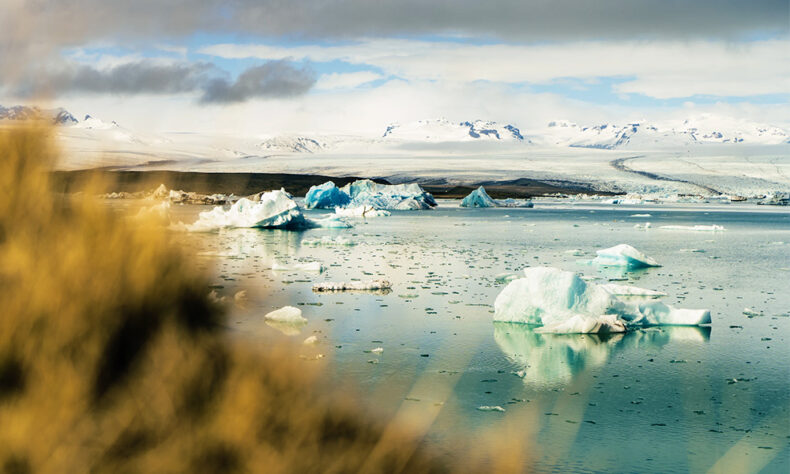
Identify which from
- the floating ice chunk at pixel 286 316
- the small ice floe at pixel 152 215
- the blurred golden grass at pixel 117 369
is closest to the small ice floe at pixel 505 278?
the floating ice chunk at pixel 286 316

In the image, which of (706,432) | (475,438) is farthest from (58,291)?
(706,432)

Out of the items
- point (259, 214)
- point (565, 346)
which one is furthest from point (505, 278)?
point (259, 214)

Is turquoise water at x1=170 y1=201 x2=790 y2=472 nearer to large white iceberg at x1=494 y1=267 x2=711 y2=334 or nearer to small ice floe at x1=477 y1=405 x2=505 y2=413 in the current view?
small ice floe at x1=477 y1=405 x2=505 y2=413

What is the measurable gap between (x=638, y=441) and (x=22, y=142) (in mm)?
3717

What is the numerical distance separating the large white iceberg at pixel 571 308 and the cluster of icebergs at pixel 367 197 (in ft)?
105

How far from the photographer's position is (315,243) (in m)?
17.7

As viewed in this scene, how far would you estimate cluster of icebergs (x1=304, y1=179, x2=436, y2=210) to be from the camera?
40.5 m

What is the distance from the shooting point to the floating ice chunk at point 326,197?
40.2m

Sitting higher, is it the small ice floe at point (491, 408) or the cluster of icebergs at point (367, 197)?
the small ice floe at point (491, 408)

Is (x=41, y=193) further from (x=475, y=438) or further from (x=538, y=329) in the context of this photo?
(x=538, y=329)

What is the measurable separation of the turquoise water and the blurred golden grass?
0.54 metres

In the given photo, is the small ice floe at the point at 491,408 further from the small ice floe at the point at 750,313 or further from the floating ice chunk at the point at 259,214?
the floating ice chunk at the point at 259,214

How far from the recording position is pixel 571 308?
7.50m

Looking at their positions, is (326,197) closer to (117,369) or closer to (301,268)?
(301,268)
